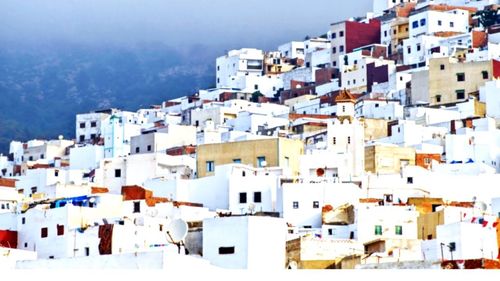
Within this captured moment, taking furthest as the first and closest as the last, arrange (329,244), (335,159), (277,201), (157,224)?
(335,159) → (277,201) → (157,224) → (329,244)

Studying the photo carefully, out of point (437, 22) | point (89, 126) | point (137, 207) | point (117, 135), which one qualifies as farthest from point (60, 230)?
point (437, 22)

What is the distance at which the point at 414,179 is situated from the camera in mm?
38469

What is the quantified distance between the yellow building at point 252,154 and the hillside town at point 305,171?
45mm

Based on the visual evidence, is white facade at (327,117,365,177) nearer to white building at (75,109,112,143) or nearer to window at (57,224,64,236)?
window at (57,224,64,236)

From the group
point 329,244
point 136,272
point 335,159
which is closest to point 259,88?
point 335,159

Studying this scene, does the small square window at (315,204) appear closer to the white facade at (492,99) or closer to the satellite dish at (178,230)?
the satellite dish at (178,230)

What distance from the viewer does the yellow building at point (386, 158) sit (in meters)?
42.5

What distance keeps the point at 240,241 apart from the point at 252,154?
14423 mm

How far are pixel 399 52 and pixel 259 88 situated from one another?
8.84m

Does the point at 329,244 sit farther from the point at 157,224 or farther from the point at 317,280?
the point at 317,280

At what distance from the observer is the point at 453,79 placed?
5400 cm

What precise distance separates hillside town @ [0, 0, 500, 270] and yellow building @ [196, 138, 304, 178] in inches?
1.8

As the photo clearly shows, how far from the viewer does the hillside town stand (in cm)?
2753

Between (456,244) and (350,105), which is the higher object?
(350,105)
